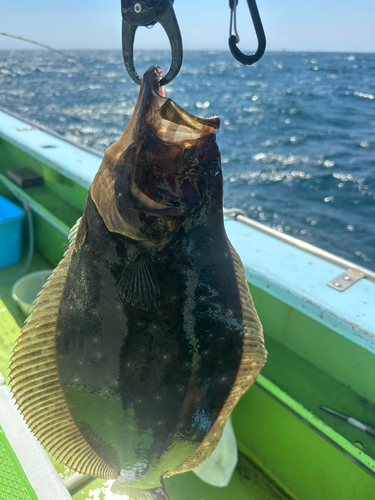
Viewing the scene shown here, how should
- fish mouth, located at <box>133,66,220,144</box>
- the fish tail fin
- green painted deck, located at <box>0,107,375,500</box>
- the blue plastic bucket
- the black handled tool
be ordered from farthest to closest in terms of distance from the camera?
the blue plastic bucket < the black handled tool < green painted deck, located at <box>0,107,375,500</box> < the fish tail fin < fish mouth, located at <box>133,66,220,144</box>

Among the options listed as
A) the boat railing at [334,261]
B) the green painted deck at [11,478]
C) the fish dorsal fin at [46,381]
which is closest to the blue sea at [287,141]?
the fish dorsal fin at [46,381]

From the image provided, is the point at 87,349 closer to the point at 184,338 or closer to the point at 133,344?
the point at 133,344

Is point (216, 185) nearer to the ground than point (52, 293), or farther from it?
farther from it

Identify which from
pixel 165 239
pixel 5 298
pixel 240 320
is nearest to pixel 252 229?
pixel 240 320

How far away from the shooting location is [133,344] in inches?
57.9

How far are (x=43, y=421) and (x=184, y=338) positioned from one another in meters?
0.72

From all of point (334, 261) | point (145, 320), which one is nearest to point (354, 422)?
point (334, 261)

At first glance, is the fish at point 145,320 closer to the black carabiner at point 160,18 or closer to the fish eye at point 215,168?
the fish eye at point 215,168

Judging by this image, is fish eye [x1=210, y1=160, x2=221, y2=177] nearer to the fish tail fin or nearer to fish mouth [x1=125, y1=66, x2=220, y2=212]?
fish mouth [x1=125, y1=66, x2=220, y2=212]

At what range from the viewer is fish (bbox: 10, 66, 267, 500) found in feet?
4.00

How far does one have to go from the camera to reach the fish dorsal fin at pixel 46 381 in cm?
151

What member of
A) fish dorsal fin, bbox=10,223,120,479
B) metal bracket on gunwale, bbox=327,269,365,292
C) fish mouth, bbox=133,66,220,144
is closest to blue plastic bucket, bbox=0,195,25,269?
fish dorsal fin, bbox=10,223,120,479

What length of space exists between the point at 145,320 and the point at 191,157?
24.2 inches

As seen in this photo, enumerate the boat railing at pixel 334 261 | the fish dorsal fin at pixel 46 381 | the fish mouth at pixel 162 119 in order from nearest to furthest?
the fish mouth at pixel 162 119, the fish dorsal fin at pixel 46 381, the boat railing at pixel 334 261
